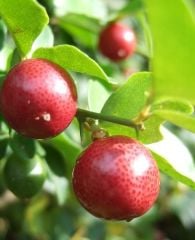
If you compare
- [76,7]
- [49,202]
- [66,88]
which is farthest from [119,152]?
[49,202]

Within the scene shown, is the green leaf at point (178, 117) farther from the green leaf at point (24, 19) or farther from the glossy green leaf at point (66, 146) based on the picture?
the glossy green leaf at point (66, 146)

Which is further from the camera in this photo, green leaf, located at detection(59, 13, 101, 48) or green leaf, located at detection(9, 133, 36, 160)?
green leaf, located at detection(59, 13, 101, 48)

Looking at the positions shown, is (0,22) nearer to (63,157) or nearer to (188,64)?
(63,157)

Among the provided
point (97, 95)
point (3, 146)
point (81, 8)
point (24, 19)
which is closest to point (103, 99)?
point (97, 95)

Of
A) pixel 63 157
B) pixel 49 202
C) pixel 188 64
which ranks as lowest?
pixel 49 202

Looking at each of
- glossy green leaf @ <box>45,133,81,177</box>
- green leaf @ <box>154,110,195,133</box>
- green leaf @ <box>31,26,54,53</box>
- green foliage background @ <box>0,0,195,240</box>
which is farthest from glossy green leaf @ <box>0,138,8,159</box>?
green leaf @ <box>154,110,195,133</box>

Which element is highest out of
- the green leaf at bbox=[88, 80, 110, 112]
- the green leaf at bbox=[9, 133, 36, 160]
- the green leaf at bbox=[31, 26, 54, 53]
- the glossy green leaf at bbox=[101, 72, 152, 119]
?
the glossy green leaf at bbox=[101, 72, 152, 119]

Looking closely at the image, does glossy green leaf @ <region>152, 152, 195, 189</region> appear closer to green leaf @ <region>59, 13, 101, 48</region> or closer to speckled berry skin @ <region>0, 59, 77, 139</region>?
speckled berry skin @ <region>0, 59, 77, 139</region>
